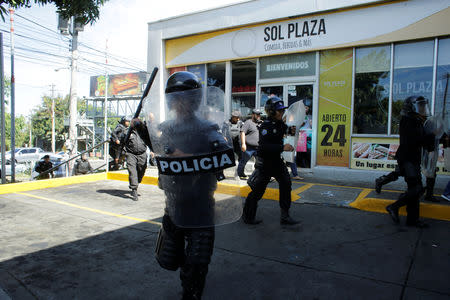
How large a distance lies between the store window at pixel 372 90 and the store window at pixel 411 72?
17 cm

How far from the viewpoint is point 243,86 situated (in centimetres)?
991

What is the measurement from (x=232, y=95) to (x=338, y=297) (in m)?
8.01

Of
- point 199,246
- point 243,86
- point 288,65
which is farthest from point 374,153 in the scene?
point 199,246

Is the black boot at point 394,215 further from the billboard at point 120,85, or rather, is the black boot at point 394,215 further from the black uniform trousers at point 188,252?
the billboard at point 120,85

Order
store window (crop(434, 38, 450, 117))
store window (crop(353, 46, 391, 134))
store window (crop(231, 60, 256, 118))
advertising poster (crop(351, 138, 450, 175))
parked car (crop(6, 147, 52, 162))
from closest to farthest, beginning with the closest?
store window (crop(434, 38, 450, 117)), advertising poster (crop(351, 138, 450, 175)), store window (crop(353, 46, 391, 134)), store window (crop(231, 60, 256, 118)), parked car (crop(6, 147, 52, 162))

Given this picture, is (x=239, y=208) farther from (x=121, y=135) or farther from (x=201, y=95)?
(x=121, y=135)

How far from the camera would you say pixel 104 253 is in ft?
12.0

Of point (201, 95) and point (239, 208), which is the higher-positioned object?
point (201, 95)

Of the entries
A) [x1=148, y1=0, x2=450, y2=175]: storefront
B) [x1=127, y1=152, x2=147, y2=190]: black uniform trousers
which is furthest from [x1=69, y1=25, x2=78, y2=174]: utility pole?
[x1=127, y1=152, x2=147, y2=190]: black uniform trousers

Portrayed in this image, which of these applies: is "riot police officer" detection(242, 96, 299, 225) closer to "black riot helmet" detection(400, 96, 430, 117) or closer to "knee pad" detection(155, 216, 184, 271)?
"black riot helmet" detection(400, 96, 430, 117)

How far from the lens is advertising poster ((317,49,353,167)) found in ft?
26.7

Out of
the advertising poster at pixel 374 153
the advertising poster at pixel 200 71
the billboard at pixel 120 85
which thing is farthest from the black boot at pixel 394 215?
the billboard at pixel 120 85

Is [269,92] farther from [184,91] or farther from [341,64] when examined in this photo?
[184,91]

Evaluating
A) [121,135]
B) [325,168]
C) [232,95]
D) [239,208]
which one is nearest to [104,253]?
[239,208]
